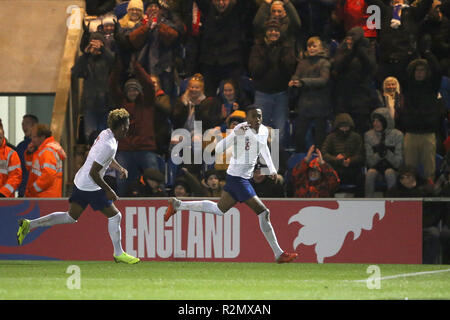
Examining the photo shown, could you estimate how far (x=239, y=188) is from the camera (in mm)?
12914

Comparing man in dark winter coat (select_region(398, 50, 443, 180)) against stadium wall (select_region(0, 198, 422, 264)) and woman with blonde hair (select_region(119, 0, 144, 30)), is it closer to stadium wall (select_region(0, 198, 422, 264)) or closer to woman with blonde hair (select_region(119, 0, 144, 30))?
stadium wall (select_region(0, 198, 422, 264))

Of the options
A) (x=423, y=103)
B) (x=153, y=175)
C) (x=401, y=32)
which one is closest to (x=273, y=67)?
(x=401, y=32)

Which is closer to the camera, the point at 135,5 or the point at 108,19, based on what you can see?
the point at 135,5

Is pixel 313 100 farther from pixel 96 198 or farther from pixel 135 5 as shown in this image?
pixel 96 198

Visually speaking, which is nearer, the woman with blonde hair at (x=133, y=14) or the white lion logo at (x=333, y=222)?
the white lion logo at (x=333, y=222)

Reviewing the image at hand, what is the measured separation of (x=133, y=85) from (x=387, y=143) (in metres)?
3.56

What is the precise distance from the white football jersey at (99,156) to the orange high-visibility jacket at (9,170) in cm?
212

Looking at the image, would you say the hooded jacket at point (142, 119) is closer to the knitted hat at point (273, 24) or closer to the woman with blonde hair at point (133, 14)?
the woman with blonde hair at point (133, 14)

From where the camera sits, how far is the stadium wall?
45.6 feet

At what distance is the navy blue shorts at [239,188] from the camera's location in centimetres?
1287

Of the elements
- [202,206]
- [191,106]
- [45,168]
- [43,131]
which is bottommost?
[202,206]

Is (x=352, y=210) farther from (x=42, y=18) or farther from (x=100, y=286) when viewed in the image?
(x=42, y=18)

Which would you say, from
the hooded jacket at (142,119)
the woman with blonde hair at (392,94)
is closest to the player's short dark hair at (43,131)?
the hooded jacket at (142,119)

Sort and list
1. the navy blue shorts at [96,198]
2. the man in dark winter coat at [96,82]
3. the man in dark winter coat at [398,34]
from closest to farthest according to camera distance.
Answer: the navy blue shorts at [96,198] < the man in dark winter coat at [398,34] < the man in dark winter coat at [96,82]
